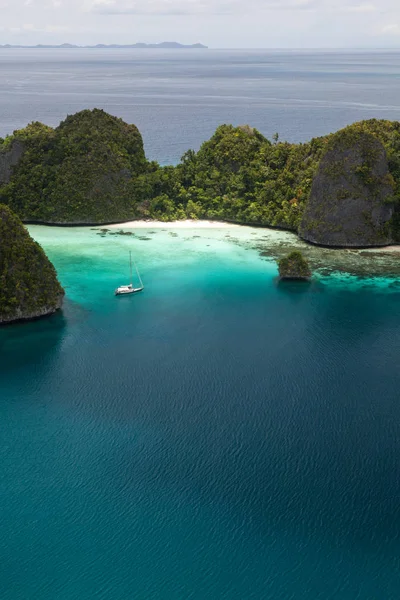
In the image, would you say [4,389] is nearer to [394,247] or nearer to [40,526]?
[40,526]

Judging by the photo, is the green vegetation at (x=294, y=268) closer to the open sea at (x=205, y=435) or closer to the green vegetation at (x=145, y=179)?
the open sea at (x=205, y=435)

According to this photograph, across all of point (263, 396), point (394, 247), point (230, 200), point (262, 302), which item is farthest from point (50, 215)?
point (263, 396)

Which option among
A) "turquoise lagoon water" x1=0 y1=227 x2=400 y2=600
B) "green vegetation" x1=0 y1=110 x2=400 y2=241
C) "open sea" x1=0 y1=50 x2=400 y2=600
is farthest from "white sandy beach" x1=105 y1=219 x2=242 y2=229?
"turquoise lagoon water" x1=0 y1=227 x2=400 y2=600

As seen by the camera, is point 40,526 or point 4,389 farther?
point 4,389

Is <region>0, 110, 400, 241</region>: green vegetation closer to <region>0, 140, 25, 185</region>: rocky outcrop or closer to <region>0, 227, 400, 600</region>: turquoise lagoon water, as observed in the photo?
A: <region>0, 140, 25, 185</region>: rocky outcrop

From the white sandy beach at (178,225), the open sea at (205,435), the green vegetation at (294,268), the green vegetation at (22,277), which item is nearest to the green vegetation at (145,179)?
the white sandy beach at (178,225)

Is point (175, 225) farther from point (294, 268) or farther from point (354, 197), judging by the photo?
point (294, 268)

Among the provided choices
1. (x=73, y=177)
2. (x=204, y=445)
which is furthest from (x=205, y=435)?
(x=73, y=177)
